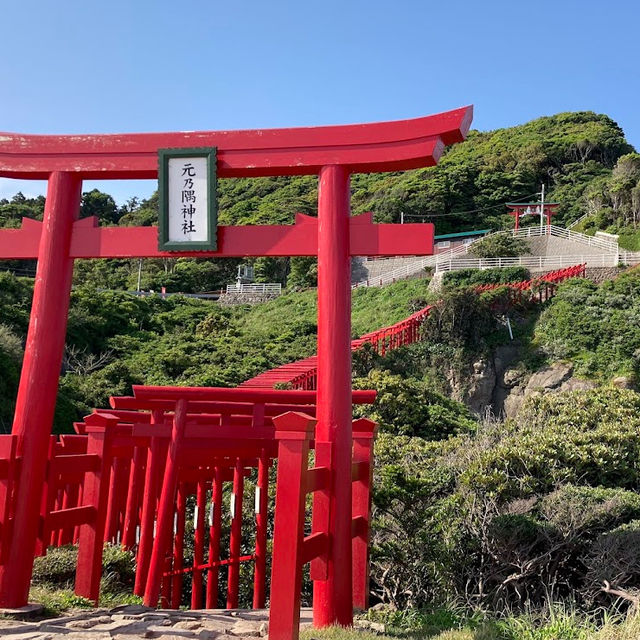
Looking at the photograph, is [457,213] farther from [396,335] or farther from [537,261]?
[396,335]

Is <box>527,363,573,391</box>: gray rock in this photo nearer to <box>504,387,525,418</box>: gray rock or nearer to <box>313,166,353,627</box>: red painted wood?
<box>504,387,525,418</box>: gray rock

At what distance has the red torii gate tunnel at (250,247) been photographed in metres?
5.27

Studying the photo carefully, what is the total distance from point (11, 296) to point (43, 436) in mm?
22618

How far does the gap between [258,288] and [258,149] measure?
112ft

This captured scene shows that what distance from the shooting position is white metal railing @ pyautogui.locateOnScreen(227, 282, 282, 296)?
128ft

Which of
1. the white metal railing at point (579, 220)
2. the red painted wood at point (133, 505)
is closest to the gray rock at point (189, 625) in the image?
the red painted wood at point (133, 505)

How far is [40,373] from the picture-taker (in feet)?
19.0

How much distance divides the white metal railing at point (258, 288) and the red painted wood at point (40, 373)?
32.5 meters

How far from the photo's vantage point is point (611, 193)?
149ft

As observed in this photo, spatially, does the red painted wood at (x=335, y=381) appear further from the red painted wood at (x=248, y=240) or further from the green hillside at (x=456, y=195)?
the green hillside at (x=456, y=195)

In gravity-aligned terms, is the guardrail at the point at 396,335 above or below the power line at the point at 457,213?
below

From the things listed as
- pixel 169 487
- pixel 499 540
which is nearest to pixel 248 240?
pixel 169 487

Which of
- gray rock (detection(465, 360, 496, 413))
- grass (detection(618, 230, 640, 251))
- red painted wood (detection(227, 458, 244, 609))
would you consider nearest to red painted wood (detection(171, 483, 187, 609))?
red painted wood (detection(227, 458, 244, 609))

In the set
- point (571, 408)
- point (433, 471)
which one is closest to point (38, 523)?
point (433, 471)
